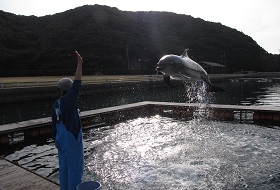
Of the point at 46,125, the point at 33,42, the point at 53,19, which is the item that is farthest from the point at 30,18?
the point at 46,125

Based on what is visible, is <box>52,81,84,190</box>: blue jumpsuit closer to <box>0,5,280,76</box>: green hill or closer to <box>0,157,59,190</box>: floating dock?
<box>0,157,59,190</box>: floating dock

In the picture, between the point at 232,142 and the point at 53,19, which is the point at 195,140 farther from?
the point at 53,19

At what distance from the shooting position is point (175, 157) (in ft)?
30.0

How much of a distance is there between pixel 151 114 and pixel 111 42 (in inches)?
2900

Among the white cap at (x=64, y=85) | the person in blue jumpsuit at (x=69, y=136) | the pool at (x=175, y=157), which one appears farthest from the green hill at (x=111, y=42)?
the person in blue jumpsuit at (x=69, y=136)

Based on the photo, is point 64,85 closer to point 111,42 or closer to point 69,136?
point 69,136

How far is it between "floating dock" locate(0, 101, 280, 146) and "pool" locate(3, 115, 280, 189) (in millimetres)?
1467

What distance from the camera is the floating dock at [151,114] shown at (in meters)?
12.9

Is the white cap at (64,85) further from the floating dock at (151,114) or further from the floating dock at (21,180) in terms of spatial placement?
the floating dock at (151,114)

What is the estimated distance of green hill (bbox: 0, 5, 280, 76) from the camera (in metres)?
69.6

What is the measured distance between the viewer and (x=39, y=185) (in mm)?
6117

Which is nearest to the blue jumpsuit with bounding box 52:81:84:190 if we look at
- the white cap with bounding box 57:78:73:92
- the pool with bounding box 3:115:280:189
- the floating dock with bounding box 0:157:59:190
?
the white cap with bounding box 57:78:73:92

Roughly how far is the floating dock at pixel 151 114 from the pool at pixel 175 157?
1.47m

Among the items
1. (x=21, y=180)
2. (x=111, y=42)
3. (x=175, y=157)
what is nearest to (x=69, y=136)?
(x=21, y=180)
